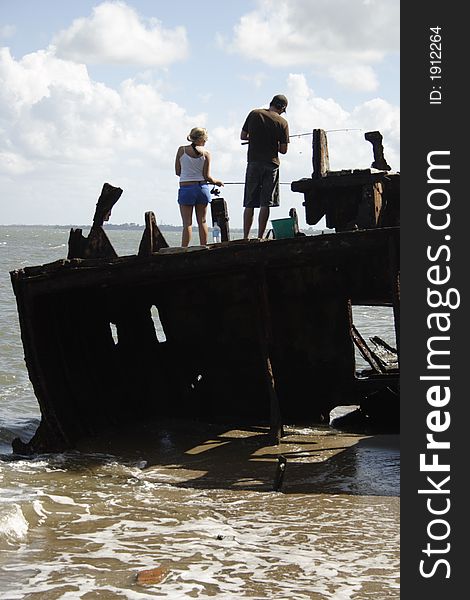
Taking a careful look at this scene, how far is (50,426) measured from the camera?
10.8 meters

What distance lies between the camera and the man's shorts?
37.2 feet

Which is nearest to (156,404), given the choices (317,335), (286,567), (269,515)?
(317,335)

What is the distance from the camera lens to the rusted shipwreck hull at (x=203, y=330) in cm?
1013

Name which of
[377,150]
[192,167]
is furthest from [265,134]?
[377,150]

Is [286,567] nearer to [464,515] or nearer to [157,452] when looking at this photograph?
[464,515]

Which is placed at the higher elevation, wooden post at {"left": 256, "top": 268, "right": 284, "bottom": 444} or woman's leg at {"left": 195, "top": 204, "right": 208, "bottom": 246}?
woman's leg at {"left": 195, "top": 204, "right": 208, "bottom": 246}

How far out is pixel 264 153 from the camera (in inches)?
446

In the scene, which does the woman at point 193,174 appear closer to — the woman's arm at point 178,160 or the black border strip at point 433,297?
the woman's arm at point 178,160

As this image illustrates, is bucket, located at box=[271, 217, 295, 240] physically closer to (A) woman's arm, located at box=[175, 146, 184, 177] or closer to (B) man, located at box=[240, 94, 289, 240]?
(B) man, located at box=[240, 94, 289, 240]

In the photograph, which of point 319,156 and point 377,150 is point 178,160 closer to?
point 319,156

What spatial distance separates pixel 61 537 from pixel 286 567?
1.87 meters

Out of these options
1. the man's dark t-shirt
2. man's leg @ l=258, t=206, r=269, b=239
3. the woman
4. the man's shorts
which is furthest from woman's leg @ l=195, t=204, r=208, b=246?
the man's dark t-shirt

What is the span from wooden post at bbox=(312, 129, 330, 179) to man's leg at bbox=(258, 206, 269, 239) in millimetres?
647

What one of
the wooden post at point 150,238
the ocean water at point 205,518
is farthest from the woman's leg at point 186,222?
the ocean water at point 205,518
